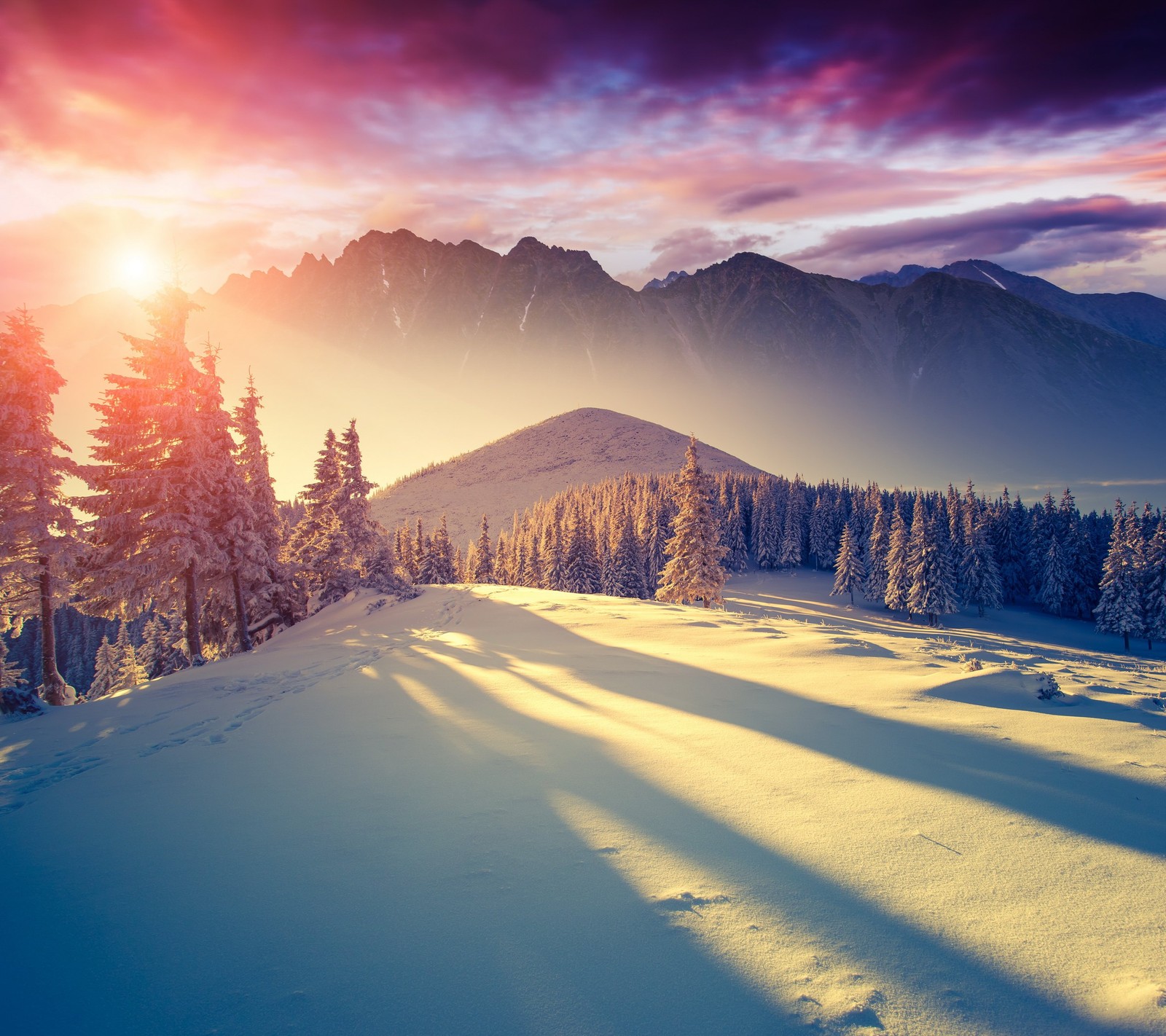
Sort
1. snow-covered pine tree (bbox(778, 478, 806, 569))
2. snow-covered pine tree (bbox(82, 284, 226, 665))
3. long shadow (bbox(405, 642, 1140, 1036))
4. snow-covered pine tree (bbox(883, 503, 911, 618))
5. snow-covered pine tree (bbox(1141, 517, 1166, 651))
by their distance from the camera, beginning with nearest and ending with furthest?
long shadow (bbox(405, 642, 1140, 1036)), snow-covered pine tree (bbox(82, 284, 226, 665)), snow-covered pine tree (bbox(1141, 517, 1166, 651)), snow-covered pine tree (bbox(883, 503, 911, 618)), snow-covered pine tree (bbox(778, 478, 806, 569))

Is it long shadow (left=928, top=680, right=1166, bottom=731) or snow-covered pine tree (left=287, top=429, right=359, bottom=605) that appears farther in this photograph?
snow-covered pine tree (left=287, top=429, right=359, bottom=605)

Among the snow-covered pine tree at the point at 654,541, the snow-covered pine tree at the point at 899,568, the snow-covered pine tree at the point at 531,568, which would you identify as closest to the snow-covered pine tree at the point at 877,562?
the snow-covered pine tree at the point at 899,568

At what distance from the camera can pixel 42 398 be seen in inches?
736

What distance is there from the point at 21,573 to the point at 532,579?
56.1 meters

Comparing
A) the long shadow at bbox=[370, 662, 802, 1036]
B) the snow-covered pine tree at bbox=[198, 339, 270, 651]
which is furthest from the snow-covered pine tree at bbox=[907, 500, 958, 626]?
the long shadow at bbox=[370, 662, 802, 1036]

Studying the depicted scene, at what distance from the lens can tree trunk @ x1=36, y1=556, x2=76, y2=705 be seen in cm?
1817

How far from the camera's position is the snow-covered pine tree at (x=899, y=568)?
64.8 m

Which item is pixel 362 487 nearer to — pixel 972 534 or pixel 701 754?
pixel 701 754

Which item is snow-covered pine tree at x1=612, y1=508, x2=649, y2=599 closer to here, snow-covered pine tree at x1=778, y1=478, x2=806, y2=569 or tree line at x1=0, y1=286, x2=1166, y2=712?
tree line at x1=0, y1=286, x2=1166, y2=712

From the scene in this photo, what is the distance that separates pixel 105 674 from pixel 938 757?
6938 cm

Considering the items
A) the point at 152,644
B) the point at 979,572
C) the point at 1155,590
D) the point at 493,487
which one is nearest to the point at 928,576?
the point at 979,572

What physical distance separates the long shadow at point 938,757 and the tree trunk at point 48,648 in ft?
62.0

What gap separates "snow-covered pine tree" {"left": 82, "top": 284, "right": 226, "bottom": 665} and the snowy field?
12055mm

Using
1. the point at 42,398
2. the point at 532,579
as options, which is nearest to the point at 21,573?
the point at 42,398
